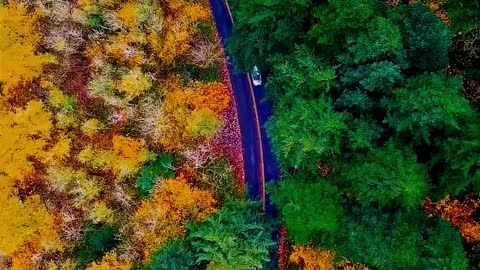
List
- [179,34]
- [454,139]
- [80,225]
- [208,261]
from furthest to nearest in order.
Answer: [80,225]
[179,34]
[208,261]
[454,139]

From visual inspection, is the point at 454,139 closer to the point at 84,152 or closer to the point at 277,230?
the point at 277,230

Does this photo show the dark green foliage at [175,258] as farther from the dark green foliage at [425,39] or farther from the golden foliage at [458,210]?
the dark green foliage at [425,39]

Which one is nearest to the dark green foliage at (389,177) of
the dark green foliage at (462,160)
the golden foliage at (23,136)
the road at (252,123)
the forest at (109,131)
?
the dark green foliage at (462,160)

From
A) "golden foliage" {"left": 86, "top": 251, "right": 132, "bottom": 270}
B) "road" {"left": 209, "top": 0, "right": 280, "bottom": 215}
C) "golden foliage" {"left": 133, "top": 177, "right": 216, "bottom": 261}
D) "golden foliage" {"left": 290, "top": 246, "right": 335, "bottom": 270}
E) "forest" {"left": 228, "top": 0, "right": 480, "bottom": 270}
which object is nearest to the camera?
"forest" {"left": 228, "top": 0, "right": 480, "bottom": 270}

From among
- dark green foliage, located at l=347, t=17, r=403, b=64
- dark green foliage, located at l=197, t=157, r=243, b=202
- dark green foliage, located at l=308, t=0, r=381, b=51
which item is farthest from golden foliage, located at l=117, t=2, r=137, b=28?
dark green foliage, located at l=347, t=17, r=403, b=64

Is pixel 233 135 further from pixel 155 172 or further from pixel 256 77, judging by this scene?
pixel 155 172

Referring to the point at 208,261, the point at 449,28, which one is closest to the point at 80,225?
the point at 208,261

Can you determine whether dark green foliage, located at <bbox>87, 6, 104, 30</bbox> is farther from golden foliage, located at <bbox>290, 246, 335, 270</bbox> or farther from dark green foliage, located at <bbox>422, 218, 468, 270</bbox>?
dark green foliage, located at <bbox>422, 218, 468, 270</bbox>
